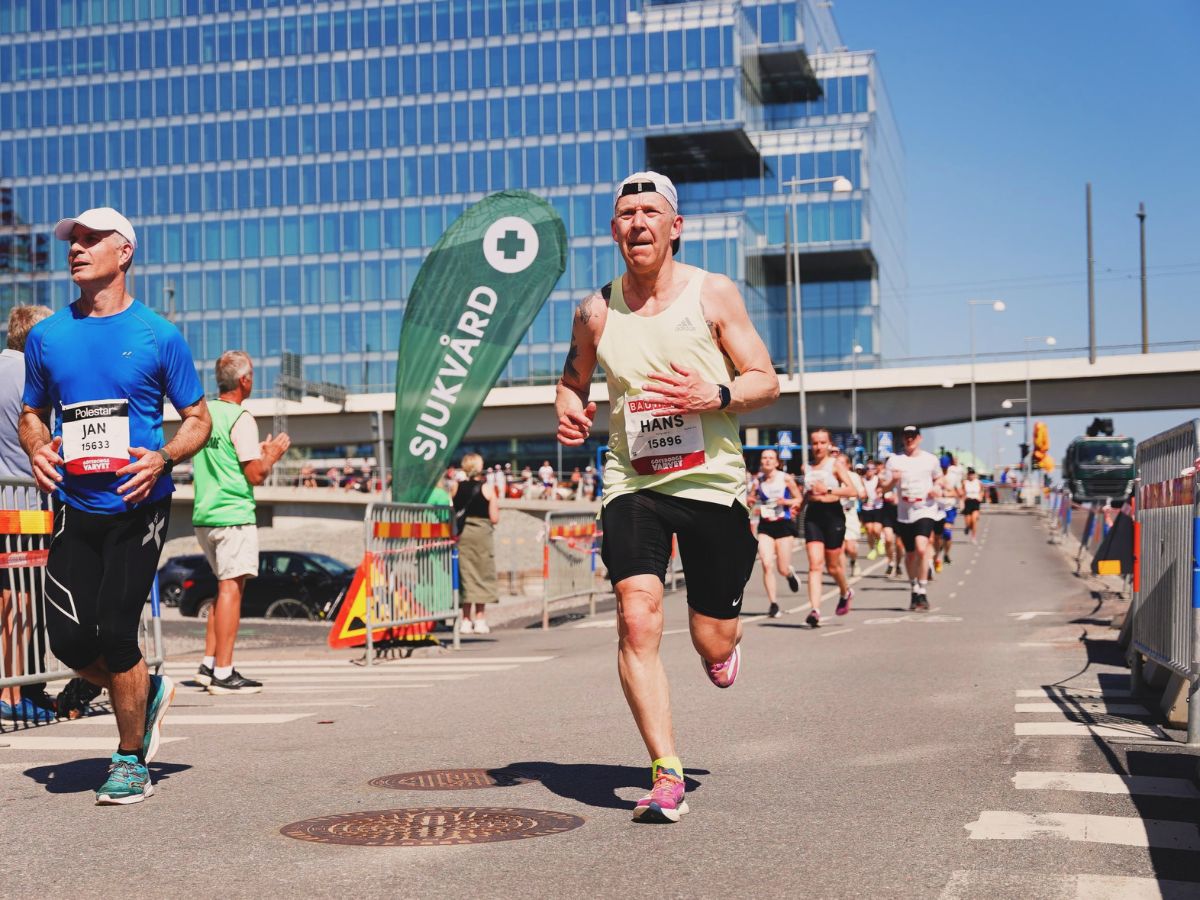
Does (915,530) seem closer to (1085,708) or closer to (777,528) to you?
(777,528)

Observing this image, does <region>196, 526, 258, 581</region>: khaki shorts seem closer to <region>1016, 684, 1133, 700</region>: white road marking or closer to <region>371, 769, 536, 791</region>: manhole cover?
<region>371, 769, 536, 791</region>: manhole cover

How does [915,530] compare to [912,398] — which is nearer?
[915,530]

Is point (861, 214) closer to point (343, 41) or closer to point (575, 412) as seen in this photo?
point (343, 41)

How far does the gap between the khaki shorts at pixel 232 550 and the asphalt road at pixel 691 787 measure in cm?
82

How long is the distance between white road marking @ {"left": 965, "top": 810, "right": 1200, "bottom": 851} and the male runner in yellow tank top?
113cm

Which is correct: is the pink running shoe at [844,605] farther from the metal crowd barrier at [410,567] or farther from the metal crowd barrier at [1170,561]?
the metal crowd barrier at [1170,561]

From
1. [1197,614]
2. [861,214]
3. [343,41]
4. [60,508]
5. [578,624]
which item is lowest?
[578,624]

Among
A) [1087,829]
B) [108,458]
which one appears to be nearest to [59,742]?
[108,458]

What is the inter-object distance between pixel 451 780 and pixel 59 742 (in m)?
2.59

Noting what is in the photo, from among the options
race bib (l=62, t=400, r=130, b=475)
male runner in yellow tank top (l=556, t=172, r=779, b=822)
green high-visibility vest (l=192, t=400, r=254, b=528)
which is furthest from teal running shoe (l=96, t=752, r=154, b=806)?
green high-visibility vest (l=192, t=400, r=254, b=528)

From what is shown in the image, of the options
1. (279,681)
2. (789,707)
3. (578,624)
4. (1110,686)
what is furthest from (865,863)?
(578,624)

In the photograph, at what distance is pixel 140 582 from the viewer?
6.07 meters

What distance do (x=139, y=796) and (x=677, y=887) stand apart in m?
2.48

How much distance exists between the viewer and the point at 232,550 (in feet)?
34.2
